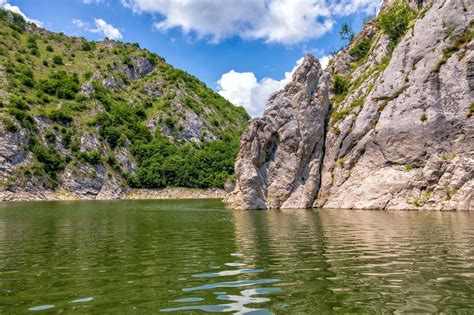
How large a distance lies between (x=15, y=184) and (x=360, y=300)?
125m

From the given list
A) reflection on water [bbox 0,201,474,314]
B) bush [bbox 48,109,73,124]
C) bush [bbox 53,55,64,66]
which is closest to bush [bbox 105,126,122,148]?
bush [bbox 48,109,73,124]

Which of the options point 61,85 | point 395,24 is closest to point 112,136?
point 61,85

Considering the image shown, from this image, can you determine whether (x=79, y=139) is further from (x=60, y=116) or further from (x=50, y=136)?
(x=50, y=136)

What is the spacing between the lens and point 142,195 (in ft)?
483

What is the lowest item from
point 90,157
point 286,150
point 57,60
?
point 286,150

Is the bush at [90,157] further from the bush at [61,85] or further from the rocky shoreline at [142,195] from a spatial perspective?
the bush at [61,85]

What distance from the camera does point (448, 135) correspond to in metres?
54.8

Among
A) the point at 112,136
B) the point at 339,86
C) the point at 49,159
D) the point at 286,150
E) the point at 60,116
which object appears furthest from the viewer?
the point at 112,136

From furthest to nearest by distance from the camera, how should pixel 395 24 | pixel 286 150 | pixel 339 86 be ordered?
pixel 395 24 < pixel 339 86 < pixel 286 150

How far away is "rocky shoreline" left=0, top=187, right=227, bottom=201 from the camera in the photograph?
4508 inches

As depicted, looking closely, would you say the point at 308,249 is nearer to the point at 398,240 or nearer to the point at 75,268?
the point at 398,240

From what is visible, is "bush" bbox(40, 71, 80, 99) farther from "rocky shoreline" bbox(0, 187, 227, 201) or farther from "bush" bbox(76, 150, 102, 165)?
"rocky shoreline" bbox(0, 187, 227, 201)

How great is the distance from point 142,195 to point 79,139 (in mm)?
32001

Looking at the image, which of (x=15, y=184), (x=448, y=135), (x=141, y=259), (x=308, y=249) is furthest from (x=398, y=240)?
(x=15, y=184)
